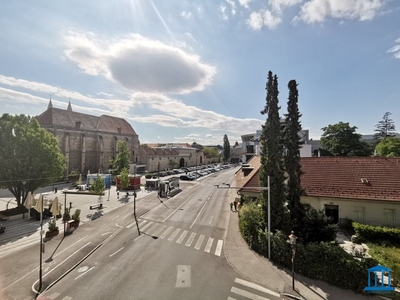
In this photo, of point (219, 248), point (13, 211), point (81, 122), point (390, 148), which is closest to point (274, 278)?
Answer: point (219, 248)

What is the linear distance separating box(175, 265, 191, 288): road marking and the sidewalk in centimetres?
305

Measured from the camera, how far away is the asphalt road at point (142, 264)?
1090 centimetres

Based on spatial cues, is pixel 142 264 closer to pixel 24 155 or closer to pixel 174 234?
pixel 174 234

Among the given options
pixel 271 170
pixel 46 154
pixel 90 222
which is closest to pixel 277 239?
pixel 271 170

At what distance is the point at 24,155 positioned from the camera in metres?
23.5

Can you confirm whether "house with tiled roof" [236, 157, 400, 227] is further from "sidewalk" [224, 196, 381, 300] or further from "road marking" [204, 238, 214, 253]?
"sidewalk" [224, 196, 381, 300]

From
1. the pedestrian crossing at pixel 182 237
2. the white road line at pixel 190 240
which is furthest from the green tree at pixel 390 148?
the white road line at pixel 190 240

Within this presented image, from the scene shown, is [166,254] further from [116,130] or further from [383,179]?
[116,130]

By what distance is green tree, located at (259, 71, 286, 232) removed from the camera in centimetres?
1488

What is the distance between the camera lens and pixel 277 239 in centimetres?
1377

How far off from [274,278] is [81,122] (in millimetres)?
60939

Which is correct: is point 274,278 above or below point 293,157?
below

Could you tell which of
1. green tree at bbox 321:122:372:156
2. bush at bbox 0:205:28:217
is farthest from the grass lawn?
green tree at bbox 321:122:372:156

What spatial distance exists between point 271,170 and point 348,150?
47.9m
